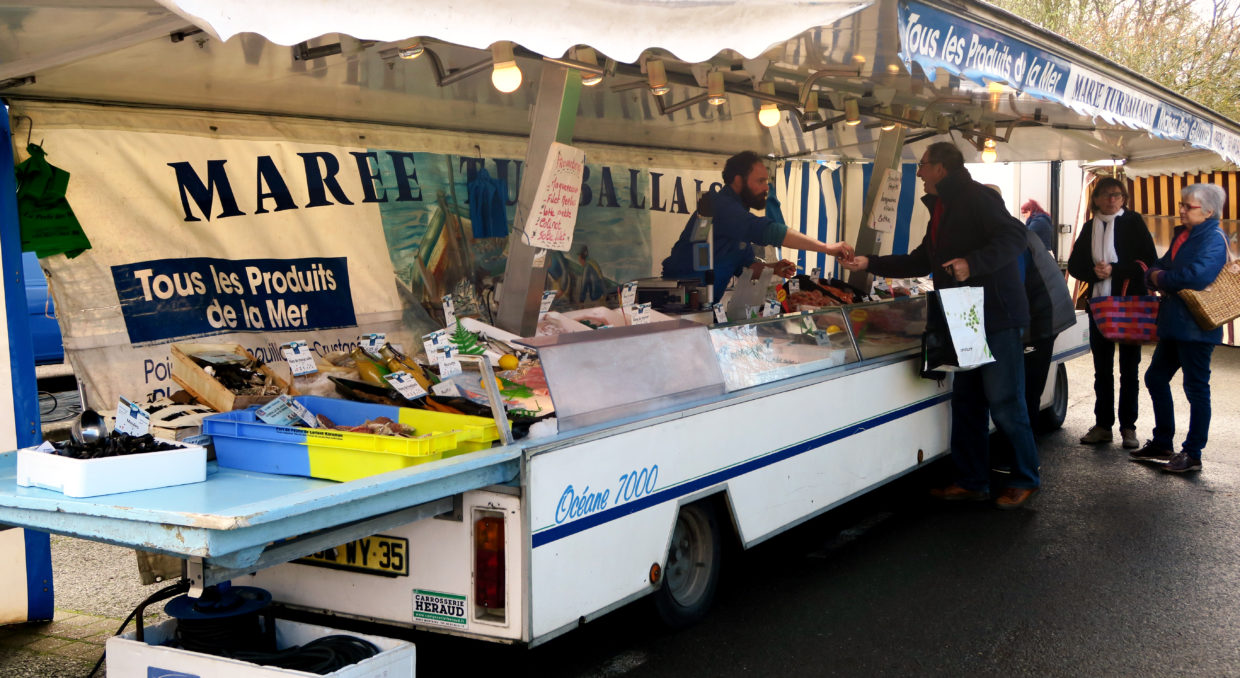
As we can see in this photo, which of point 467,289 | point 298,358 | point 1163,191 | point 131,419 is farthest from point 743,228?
point 1163,191

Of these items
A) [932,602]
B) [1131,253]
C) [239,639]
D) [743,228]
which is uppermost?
[743,228]

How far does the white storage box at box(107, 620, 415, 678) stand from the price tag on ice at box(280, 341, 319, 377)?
1281 mm

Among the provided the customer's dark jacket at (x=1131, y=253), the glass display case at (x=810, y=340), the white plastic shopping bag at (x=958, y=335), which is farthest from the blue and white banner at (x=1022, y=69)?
the glass display case at (x=810, y=340)

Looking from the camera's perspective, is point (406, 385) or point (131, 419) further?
point (406, 385)

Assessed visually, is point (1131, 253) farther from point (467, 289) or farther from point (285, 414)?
point (285, 414)

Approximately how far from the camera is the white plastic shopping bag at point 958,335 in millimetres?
5656

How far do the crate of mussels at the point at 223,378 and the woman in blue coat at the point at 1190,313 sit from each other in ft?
18.9

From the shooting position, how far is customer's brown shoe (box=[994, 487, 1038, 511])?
610 centimetres

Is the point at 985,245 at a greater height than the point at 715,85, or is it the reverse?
the point at 715,85

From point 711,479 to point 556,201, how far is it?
173cm

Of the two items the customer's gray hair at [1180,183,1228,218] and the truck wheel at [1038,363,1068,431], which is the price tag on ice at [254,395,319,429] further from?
the truck wheel at [1038,363,1068,431]

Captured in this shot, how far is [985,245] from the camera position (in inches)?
235

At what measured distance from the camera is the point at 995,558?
17.1 ft

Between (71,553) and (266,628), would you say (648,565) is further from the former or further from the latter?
(71,553)
